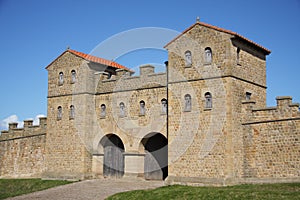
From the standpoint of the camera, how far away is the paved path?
2344cm

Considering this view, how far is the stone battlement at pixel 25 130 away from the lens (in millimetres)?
33406

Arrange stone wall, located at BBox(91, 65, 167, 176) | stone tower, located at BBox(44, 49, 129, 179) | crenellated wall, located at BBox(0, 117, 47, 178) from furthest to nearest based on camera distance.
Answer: crenellated wall, located at BBox(0, 117, 47, 178), stone tower, located at BBox(44, 49, 129, 179), stone wall, located at BBox(91, 65, 167, 176)

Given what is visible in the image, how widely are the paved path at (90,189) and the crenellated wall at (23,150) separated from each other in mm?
6760

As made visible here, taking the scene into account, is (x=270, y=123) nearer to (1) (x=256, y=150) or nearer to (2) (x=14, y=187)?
(1) (x=256, y=150)

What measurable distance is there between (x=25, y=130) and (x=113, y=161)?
28.2ft

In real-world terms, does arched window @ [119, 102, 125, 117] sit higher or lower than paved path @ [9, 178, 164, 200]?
higher

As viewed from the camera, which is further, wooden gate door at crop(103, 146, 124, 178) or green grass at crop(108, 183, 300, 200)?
wooden gate door at crop(103, 146, 124, 178)

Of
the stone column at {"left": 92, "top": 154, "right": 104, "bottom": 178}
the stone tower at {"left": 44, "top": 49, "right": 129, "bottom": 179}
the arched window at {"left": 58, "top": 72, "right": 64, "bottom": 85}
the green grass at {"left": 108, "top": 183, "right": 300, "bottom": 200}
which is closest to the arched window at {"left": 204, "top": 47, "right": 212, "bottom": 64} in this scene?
the green grass at {"left": 108, "top": 183, "right": 300, "bottom": 200}

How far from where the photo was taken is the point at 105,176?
30.4 m

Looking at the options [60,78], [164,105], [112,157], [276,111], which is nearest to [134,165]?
[112,157]

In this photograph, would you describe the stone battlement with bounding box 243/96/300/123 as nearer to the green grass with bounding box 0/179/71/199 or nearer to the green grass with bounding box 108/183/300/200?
the green grass with bounding box 108/183/300/200

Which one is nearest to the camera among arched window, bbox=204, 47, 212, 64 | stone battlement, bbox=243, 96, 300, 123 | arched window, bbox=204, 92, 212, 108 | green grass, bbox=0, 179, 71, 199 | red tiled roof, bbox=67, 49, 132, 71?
stone battlement, bbox=243, 96, 300, 123

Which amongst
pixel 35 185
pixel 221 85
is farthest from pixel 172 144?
pixel 35 185

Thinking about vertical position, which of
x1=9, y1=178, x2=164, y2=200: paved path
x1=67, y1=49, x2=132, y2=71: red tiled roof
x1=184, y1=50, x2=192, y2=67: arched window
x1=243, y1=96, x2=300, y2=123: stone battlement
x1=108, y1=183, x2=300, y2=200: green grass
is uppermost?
x1=67, y1=49, x2=132, y2=71: red tiled roof
